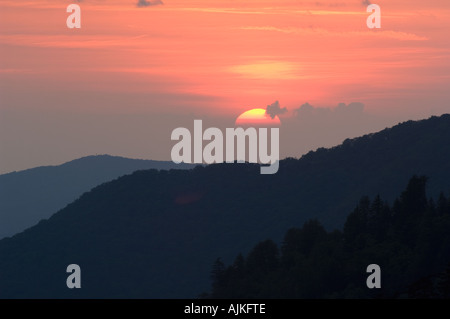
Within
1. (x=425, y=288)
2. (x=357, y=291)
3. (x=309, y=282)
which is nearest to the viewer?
(x=425, y=288)

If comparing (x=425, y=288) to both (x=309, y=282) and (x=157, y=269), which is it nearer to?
(x=309, y=282)

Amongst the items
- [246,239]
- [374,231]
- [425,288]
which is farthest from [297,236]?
[246,239]

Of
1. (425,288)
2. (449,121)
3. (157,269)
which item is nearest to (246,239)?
(157,269)

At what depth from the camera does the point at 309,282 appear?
300 feet

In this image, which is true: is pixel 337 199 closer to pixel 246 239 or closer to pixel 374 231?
pixel 246 239

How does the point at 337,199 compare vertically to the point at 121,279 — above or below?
above

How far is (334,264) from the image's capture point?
9175 centimetres

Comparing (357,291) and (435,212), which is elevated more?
(435,212)

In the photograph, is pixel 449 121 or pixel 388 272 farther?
pixel 449 121

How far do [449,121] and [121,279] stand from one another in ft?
242

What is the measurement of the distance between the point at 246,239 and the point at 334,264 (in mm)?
98491
